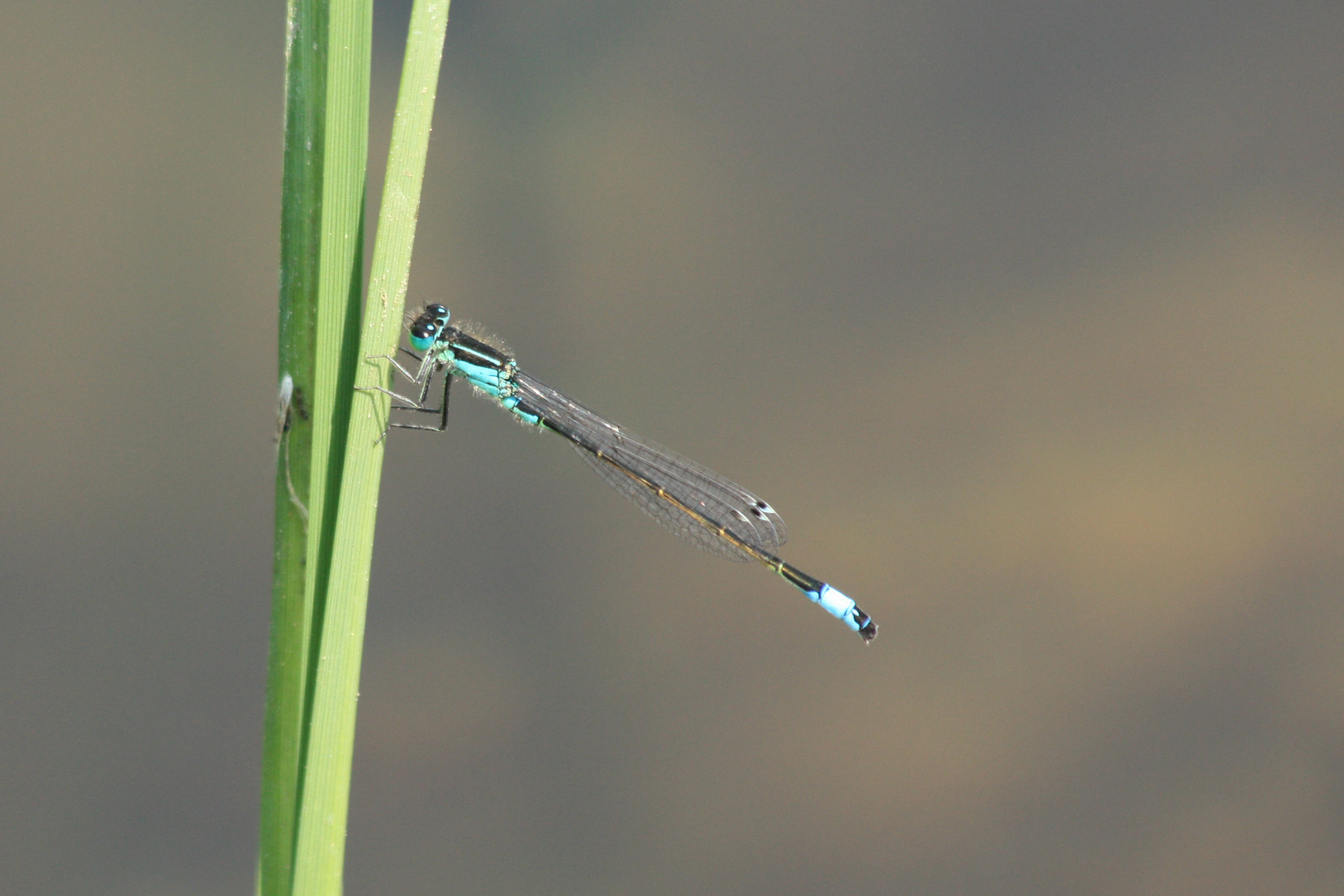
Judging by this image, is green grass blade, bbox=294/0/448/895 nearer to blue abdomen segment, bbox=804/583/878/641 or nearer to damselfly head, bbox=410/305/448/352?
damselfly head, bbox=410/305/448/352

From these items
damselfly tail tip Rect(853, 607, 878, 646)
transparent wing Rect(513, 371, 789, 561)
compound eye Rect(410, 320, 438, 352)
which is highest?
compound eye Rect(410, 320, 438, 352)

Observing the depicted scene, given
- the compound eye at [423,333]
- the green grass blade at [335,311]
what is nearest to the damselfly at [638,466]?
the compound eye at [423,333]

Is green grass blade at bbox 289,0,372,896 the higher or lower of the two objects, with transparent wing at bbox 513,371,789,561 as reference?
higher

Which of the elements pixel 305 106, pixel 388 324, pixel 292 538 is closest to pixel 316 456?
pixel 292 538

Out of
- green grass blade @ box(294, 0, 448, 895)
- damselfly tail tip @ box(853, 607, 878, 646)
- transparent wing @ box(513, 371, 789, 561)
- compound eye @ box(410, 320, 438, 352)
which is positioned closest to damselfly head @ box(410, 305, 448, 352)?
compound eye @ box(410, 320, 438, 352)

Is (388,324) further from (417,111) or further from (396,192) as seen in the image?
(417,111)

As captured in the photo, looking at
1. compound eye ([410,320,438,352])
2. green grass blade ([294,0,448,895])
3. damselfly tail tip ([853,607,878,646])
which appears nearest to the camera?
green grass blade ([294,0,448,895])

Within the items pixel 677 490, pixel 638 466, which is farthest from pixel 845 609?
pixel 638 466

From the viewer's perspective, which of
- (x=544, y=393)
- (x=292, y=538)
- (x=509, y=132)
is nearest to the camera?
(x=292, y=538)

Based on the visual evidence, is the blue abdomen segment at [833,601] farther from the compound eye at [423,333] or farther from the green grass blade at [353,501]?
the green grass blade at [353,501]
